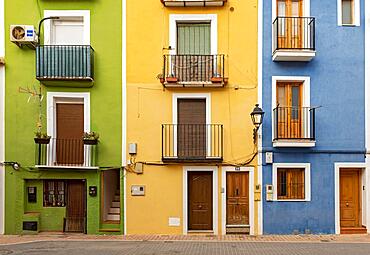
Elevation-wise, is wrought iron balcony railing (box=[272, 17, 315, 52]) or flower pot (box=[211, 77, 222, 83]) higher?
wrought iron balcony railing (box=[272, 17, 315, 52])

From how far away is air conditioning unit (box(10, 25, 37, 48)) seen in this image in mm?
15062

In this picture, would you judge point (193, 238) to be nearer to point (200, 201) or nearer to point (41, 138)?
point (200, 201)

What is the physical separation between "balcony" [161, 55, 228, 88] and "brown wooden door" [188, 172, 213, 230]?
10.2 feet

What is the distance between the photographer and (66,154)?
15531mm

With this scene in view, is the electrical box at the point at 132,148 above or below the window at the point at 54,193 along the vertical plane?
above

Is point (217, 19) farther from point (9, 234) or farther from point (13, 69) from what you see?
point (9, 234)

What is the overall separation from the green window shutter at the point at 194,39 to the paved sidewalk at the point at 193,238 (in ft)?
20.5

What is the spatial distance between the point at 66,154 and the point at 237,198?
19.7 feet

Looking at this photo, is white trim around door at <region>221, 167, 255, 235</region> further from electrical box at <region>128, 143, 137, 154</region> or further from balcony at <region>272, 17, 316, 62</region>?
balcony at <region>272, 17, 316, 62</region>

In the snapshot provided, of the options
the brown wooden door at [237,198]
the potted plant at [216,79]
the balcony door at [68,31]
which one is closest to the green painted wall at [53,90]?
the balcony door at [68,31]

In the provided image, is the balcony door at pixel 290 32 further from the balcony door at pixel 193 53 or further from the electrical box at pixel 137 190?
the electrical box at pixel 137 190

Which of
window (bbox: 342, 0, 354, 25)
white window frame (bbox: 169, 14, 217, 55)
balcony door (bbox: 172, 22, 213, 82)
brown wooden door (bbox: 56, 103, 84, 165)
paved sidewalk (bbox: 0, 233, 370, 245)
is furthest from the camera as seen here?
window (bbox: 342, 0, 354, 25)

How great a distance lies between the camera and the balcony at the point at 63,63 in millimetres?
15062

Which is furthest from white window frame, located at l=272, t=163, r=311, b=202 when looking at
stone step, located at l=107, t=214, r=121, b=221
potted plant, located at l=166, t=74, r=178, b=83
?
stone step, located at l=107, t=214, r=121, b=221
